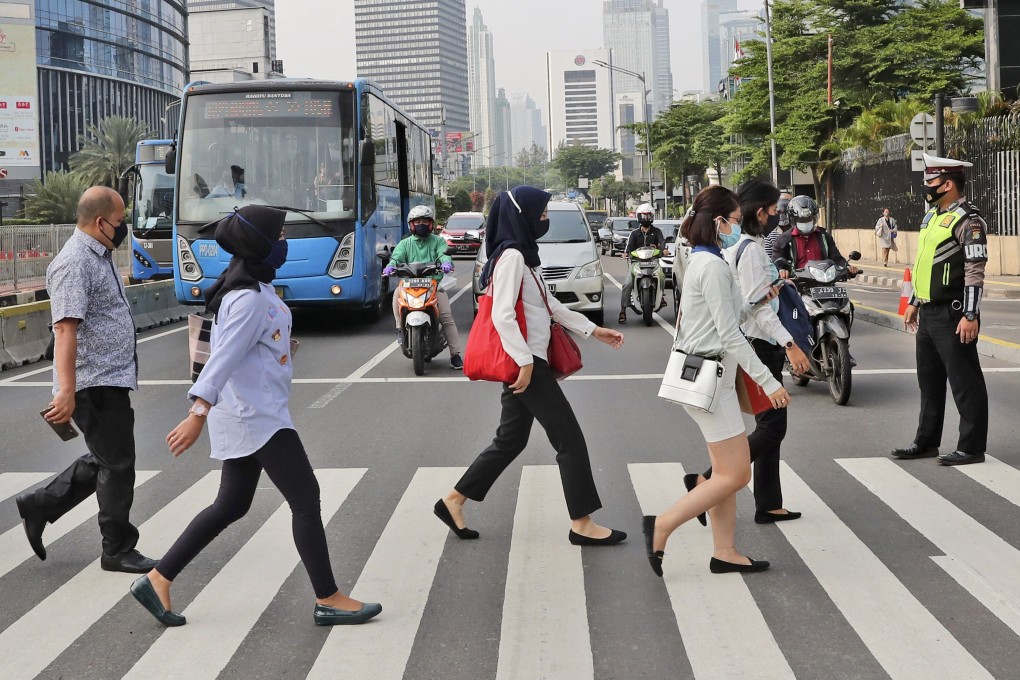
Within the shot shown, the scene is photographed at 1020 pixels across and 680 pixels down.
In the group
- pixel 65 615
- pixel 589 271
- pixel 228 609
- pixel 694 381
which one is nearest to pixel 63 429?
pixel 65 615

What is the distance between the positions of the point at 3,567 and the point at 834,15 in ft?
151

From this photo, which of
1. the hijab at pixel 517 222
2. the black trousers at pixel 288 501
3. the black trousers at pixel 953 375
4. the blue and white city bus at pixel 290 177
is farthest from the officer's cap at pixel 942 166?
the blue and white city bus at pixel 290 177

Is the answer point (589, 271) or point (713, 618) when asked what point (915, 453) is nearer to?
point (713, 618)

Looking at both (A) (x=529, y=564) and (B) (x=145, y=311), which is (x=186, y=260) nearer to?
(B) (x=145, y=311)

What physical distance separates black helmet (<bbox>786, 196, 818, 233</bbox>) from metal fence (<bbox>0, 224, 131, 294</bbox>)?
16700 millimetres

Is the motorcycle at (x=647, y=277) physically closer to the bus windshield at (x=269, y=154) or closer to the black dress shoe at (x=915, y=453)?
the bus windshield at (x=269, y=154)

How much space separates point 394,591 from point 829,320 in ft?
19.7

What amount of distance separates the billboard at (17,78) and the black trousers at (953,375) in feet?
171

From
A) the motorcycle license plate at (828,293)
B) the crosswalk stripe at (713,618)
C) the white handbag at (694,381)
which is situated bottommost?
the crosswalk stripe at (713,618)

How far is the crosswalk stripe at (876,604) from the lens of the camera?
409 cm

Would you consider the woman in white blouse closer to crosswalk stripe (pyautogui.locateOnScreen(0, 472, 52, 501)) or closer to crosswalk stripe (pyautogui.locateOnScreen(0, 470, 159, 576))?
crosswalk stripe (pyautogui.locateOnScreen(0, 470, 159, 576))

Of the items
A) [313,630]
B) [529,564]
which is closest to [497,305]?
[529,564]

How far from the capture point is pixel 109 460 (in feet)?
17.5

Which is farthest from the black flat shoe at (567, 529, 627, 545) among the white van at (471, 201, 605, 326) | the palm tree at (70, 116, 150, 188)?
the palm tree at (70, 116, 150, 188)
